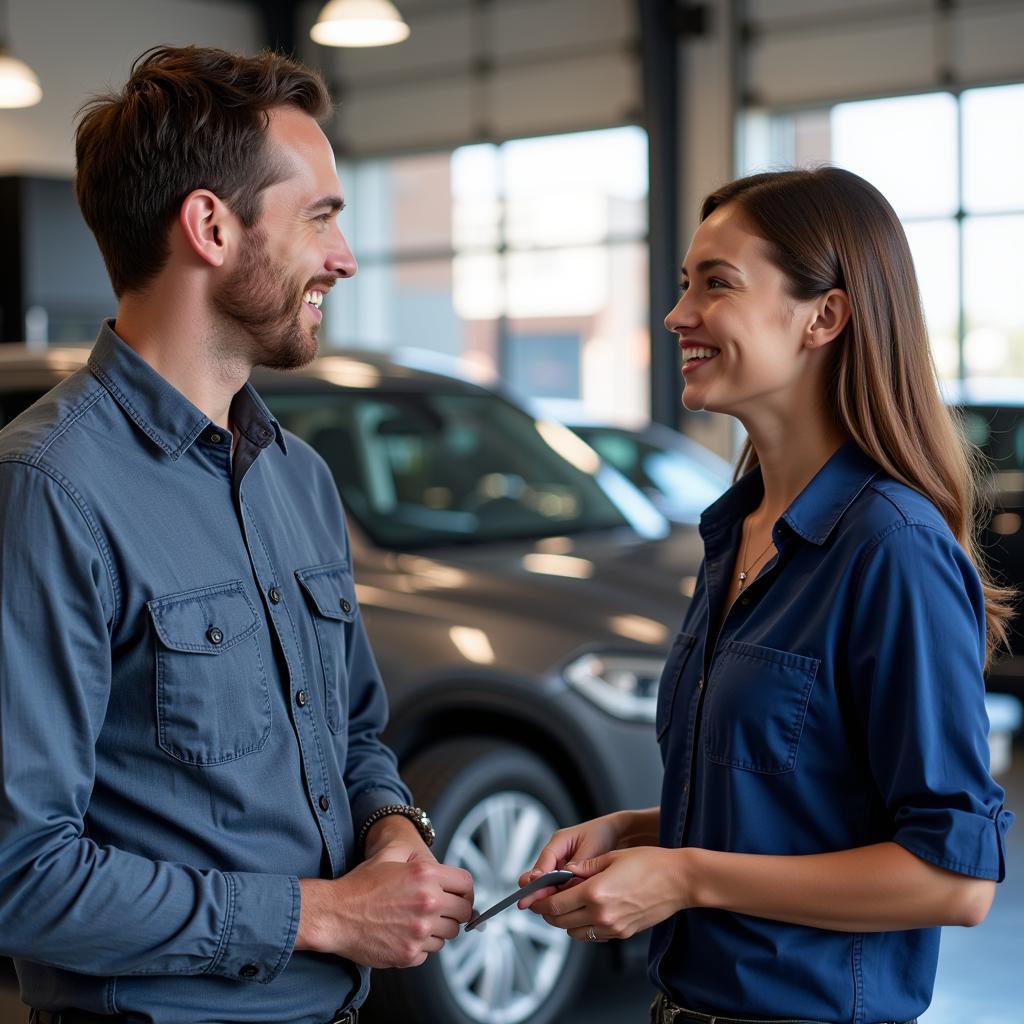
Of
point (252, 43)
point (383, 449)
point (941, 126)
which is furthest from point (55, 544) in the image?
point (252, 43)

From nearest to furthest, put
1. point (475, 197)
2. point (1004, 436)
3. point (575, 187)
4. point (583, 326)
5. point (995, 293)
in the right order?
point (1004, 436) < point (995, 293) < point (575, 187) < point (583, 326) < point (475, 197)

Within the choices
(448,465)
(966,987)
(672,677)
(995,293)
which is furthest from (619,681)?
(995,293)

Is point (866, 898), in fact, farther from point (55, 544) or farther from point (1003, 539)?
point (1003, 539)

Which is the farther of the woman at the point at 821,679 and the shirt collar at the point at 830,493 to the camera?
the shirt collar at the point at 830,493

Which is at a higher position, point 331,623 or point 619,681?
point 331,623

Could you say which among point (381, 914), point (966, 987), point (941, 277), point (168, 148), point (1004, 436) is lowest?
point (966, 987)

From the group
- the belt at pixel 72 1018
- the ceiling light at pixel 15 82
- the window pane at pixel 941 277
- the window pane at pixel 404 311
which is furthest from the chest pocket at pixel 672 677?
the window pane at pixel 404 311

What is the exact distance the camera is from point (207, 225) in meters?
1.72

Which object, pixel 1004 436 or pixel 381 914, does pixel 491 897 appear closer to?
pixel 381 914

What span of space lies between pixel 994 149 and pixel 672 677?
9.64 m

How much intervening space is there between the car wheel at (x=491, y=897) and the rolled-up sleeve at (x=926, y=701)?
6.65 feet

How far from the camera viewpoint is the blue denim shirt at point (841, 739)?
153 centimetres

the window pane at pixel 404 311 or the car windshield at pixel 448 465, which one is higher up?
the window pane at pixel 404 311

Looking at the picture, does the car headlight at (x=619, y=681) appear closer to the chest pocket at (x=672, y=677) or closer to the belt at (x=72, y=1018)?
the chest pocket at (x=672, y=677)
